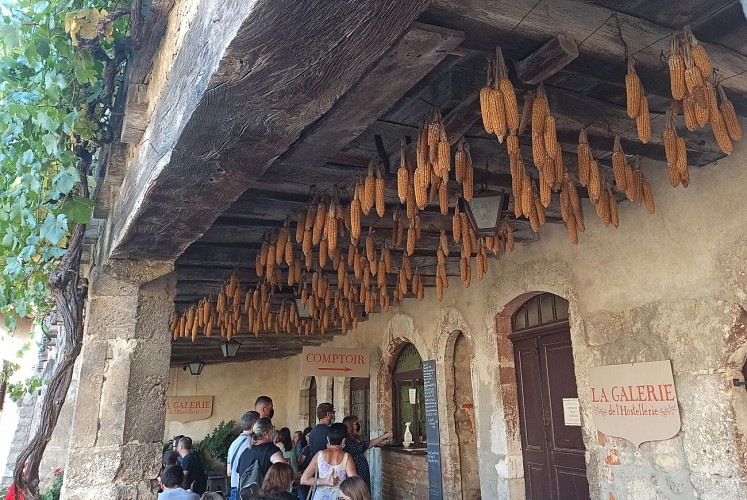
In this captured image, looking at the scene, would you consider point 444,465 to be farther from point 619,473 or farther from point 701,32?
point 701,32

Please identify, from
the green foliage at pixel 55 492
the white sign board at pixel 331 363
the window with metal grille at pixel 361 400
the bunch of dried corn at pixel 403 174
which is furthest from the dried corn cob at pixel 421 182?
the window with metal grille at pixel 361 400

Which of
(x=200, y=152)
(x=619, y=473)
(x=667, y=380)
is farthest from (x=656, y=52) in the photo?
(x=619, y=473)

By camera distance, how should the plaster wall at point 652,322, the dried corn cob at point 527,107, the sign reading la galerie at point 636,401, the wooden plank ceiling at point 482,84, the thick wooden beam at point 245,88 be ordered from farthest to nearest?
1. the sign reading la galerie at point 636,401
2. the plaster wall at point 652,322
3. the dried corn cob at point 527,107
4. the wooden plank ceiling at point 482,84
5. the thick wooden beam at point 245,88

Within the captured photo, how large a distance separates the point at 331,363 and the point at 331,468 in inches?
176

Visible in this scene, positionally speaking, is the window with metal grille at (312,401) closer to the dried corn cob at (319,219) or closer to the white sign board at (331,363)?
the white sign board at (331,363)

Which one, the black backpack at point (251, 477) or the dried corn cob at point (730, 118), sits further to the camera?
the black backpack at point (251, 477)

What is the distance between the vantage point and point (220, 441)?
514 inches

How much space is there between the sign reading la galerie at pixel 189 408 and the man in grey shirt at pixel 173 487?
36.8 feet

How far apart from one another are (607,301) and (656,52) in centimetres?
261

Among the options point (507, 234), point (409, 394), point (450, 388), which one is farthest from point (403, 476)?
point (507, 234)

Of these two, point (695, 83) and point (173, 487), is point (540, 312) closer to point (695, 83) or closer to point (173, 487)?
point (173, 487)

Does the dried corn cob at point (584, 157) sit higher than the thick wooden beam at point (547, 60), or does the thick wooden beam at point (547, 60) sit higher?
the thick wooden beam at point (547, 60)

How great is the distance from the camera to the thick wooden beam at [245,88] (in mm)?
1407

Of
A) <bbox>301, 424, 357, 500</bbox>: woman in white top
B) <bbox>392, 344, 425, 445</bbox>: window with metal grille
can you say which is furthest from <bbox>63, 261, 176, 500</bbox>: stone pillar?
<bbox>392, 344, 425, 445</bbox>: window with metal grille
